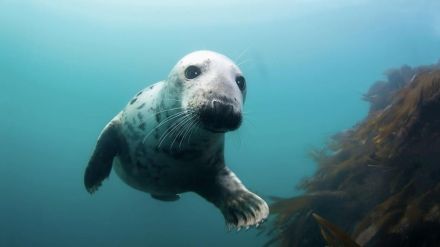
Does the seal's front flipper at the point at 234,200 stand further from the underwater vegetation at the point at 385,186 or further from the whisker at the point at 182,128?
the whisker at the point at 182,128

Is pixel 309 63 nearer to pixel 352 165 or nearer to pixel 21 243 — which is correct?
pixel 21 243

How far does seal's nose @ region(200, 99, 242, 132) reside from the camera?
266 cm

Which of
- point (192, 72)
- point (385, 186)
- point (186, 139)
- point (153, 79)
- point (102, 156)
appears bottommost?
point (385, 186)

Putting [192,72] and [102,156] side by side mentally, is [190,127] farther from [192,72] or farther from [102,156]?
[102,156]

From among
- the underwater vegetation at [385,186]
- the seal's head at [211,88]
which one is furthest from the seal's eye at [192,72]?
the underwater vegetation at [385,186]

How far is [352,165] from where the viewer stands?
5855 millimetres

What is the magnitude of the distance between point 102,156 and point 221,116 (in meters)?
2.10

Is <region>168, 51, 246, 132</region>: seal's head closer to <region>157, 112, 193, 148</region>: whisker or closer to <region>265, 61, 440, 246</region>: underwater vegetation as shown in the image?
<region>157, 112, 193, 148</region>: whisker

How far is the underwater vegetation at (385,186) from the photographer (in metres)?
3.84

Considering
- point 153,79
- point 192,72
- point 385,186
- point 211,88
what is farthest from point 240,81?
point 153,79

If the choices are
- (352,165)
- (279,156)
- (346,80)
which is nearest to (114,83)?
(279,156)

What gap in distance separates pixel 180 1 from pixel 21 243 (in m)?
27.6

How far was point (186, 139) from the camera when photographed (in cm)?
348

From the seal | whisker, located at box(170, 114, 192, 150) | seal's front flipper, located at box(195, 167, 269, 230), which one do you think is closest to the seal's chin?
the seal
